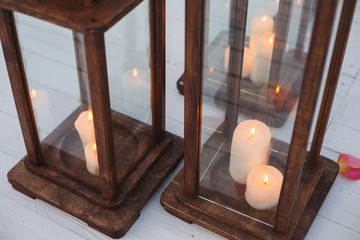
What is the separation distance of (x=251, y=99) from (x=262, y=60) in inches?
1.8

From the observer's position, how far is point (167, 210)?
73 cm

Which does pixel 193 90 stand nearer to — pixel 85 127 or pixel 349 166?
pixel 85 127

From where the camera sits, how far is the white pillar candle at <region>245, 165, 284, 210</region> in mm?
638

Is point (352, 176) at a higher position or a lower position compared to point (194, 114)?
lower

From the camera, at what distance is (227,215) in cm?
68

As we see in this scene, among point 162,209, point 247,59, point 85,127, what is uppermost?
point 247,59

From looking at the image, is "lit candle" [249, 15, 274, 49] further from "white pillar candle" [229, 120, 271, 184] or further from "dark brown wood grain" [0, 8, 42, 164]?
"dark brown wood grain" [0, 8, 42, 164]

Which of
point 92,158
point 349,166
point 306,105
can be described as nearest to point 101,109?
point 92,158

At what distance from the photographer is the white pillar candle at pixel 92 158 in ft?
2.25

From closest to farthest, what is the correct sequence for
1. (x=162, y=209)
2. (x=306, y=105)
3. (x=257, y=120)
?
(x=306, y=105) < (x=257, y=120) < (x=162, y=209)

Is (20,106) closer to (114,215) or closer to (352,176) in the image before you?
(114,215)

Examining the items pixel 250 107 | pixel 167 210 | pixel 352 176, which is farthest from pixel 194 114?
pixel 352 176

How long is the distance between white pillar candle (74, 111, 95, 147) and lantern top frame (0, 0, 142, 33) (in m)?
0.16

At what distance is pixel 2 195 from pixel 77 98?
213 millimetres
